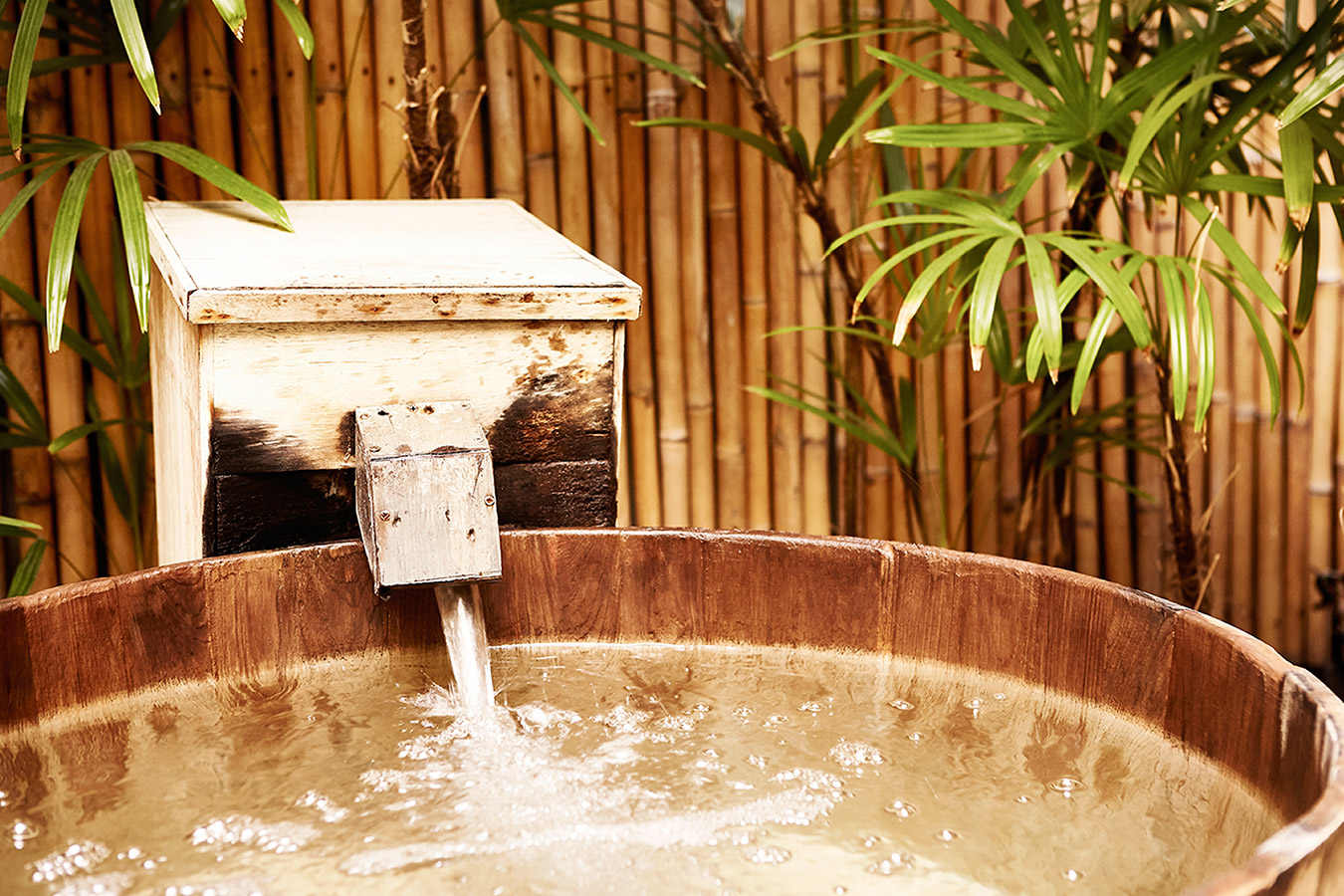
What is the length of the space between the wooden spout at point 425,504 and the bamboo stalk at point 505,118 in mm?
1460

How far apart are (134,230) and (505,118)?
1176 millimetres

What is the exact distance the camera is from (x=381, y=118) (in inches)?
99.9

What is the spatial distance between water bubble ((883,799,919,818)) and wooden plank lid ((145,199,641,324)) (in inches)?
23.5

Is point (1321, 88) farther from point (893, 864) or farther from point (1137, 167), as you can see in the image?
point (893, 864)

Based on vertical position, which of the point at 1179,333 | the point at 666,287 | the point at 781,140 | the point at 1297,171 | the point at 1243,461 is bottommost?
the point at 1243,461

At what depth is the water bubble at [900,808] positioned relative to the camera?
970mm

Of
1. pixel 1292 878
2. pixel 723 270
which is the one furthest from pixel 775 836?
pixel 723 270

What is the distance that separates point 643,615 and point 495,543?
189mm

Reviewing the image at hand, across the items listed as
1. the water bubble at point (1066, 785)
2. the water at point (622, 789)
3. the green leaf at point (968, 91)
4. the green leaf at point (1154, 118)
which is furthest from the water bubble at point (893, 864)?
the green leaf at point (968, 91)

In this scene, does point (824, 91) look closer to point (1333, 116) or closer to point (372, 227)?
point (1333, 116)

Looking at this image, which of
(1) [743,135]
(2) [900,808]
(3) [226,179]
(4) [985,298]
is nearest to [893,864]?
(2) [900,808]

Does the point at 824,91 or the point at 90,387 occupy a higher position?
Result: the point at 824,91

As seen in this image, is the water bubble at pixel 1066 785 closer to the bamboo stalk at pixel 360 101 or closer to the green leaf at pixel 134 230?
the green leaf at pixel 134 230

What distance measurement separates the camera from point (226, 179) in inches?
65.8
